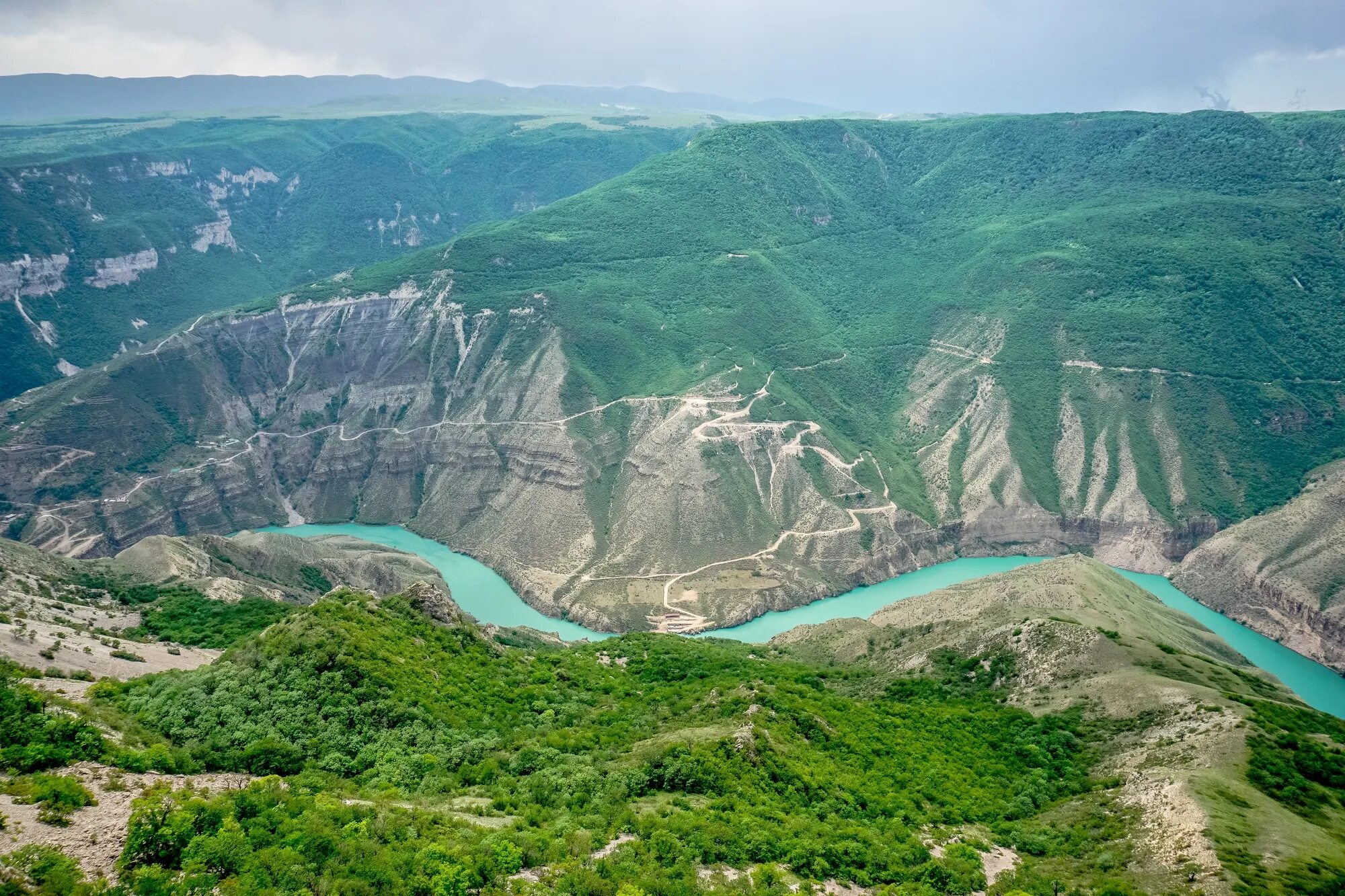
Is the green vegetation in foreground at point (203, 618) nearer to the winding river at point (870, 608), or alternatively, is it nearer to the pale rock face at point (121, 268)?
the winding river at point (870, 608)

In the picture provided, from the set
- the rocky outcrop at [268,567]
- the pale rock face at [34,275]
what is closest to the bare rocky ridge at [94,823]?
the rocky outcrop at [268,567]

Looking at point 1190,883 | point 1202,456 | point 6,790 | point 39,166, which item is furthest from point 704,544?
point 39,166

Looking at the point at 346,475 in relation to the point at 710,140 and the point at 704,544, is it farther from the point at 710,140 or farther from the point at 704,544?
the point at 710,140

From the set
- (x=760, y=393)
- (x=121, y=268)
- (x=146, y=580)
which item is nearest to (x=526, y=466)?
(x=760, y=393)

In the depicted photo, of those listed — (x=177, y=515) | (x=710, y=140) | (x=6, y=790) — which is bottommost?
(x=177, y=515)

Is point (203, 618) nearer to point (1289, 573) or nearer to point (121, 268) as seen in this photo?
point (1289, 573)

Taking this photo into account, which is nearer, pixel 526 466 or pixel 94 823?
pixel 94 823

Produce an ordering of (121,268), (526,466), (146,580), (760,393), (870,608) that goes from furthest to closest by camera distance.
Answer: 1. (121,268)
2. (760,393)
3. (526,466)
4. (870,608)
5. (146,580)
